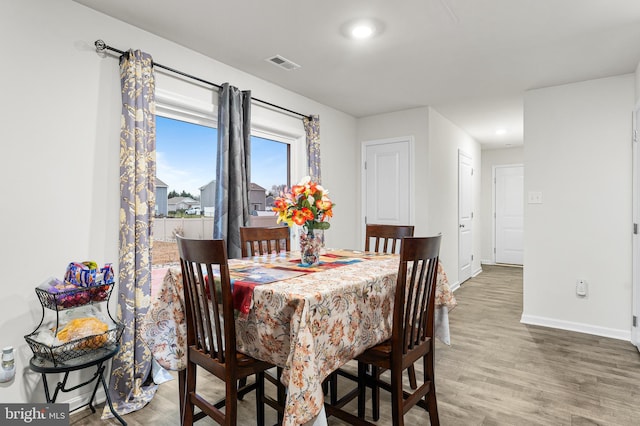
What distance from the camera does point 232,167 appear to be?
9.86 ft

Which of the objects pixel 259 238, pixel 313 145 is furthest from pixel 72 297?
pixel 313 145

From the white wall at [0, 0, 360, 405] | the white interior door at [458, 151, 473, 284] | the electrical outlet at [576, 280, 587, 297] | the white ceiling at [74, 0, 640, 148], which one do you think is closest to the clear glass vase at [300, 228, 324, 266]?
the white wall at [0, 0, 360, 405]

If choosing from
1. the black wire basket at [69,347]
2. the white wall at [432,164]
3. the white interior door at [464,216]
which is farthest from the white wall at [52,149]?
the white interior door at [464,216]

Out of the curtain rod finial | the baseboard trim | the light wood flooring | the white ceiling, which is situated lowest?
the light wood flooring

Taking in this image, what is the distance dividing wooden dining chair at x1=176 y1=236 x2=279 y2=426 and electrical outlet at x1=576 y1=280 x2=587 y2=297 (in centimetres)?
326

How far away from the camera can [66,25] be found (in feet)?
7.01

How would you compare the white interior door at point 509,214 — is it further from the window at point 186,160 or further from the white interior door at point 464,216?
the window at point 186,160

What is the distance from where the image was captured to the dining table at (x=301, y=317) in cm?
129

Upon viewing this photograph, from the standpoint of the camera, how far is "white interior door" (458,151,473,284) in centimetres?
554

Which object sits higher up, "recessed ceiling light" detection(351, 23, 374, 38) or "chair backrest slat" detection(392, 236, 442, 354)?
"recessed ceiling light" detection(351, 23, 374, 38)

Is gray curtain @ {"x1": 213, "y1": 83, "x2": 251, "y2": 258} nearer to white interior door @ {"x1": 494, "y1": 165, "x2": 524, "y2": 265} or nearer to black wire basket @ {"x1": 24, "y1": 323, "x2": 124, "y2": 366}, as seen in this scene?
black wire basket @ {"x1": 24, "y1": 323, "x2": 124, "y2": 366}

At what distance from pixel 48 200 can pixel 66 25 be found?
3.44 feet

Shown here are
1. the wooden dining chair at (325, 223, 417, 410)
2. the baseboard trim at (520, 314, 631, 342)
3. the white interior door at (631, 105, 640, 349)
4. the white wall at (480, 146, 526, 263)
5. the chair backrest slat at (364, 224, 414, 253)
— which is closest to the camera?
the wooden dining chair at (325, 223, 417, 410)

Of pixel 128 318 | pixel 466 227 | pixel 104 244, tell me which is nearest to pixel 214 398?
pixel 128 318
